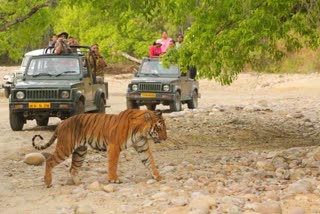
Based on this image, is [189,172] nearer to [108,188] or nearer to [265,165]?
[265,165]

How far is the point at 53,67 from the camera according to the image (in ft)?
60.8

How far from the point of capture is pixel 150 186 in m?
10.6

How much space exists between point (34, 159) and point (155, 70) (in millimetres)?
10911

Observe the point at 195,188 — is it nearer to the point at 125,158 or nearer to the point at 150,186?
the point at 150,186

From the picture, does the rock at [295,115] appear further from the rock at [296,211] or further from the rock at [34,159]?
the rock at [296,211]

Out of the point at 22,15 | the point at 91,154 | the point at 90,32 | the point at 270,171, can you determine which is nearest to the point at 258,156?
the point at 270,171

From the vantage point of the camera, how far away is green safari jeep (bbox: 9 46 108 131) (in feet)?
Answer: 57.7

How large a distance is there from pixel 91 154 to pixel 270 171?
12.9ft

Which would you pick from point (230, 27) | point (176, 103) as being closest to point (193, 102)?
point (176, 103)

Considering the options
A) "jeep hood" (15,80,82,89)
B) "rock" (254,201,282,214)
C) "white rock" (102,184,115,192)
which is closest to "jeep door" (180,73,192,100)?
"jeep hood" (15,80,82,89)

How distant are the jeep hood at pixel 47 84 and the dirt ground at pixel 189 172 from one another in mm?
1024

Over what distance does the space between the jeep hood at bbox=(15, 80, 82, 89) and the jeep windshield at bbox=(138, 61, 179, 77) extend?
5976 millimetres

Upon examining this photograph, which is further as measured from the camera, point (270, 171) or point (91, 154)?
point (91, 154)

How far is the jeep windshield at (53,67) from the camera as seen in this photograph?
60.5 feet
